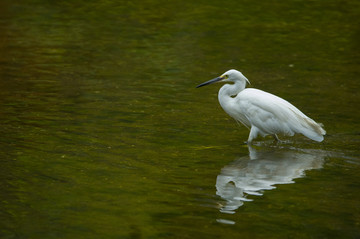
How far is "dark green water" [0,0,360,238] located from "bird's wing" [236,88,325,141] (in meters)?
0.26

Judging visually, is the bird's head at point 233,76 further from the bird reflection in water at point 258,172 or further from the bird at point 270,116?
the bird reflection in water at point 258,172

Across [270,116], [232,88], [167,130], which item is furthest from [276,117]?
[167,130]

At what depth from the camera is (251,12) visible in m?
18.7

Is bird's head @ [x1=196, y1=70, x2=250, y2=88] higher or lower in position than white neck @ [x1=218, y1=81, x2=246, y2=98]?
higher

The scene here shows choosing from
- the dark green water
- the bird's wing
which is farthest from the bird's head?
the dark green water

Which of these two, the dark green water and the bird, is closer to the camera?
the dark green water

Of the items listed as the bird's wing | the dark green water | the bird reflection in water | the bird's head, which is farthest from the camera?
the bird's head

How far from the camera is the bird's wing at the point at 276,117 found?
8.66 meters

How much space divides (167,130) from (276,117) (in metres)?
1.52

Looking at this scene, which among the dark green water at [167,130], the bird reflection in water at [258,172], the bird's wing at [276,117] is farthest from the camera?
the bird's wing at [276,117]

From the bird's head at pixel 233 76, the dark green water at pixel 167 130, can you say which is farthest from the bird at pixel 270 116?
the dark green water at pixel 167 130

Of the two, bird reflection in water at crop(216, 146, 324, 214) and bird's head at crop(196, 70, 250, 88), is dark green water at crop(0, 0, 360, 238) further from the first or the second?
bird's head at crop(196, 70, 250, 88)

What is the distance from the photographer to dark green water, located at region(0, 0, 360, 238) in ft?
20.5

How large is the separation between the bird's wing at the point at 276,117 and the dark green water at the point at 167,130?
260 mm
